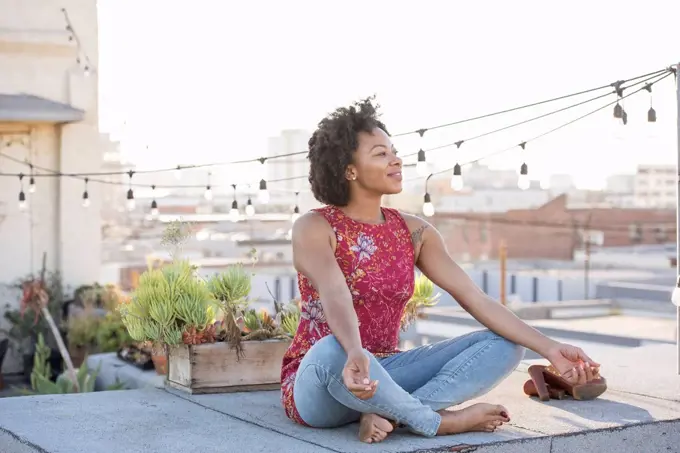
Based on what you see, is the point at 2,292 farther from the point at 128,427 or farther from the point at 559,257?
the point at 559,257

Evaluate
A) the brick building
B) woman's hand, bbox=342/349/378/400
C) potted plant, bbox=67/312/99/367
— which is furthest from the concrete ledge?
the brick building

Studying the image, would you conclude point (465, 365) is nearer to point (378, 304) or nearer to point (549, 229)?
point (378, 304)

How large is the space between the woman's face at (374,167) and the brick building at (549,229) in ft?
134

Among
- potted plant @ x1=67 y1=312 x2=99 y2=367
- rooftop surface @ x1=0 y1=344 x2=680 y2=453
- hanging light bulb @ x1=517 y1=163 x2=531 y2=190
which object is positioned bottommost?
potted plant @ x1=67 y1=312 x2=99 y2=367

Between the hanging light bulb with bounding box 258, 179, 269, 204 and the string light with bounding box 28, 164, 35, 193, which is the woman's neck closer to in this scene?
the hanging light bulb with bounding box 258, 179, 269, 204

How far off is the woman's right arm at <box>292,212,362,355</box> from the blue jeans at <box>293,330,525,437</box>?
0.07m

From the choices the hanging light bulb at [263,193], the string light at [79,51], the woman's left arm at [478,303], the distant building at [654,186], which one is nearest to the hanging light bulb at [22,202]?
the string light at [79,51]

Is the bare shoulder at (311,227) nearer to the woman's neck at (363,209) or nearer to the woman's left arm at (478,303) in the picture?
the woman's neck at (363,209)

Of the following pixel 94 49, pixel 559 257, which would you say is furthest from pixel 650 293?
pixel 94 49

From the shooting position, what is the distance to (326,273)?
A: 4301 millimetres

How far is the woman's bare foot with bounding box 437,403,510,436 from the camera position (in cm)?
425

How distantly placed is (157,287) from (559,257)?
4414 centimetres

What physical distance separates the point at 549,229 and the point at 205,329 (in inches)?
1686

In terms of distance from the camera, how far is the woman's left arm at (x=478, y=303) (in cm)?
442
